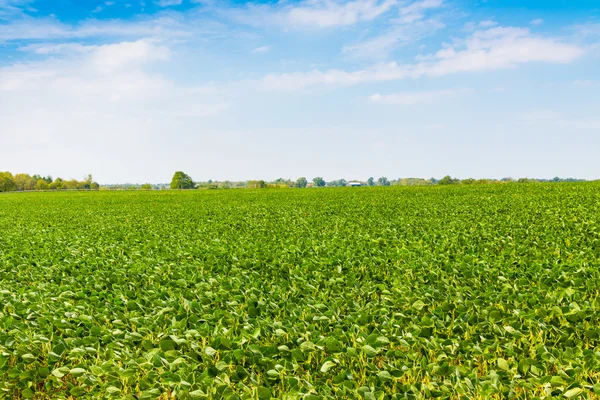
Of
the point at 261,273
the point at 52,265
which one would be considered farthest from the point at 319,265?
the point at 52,265

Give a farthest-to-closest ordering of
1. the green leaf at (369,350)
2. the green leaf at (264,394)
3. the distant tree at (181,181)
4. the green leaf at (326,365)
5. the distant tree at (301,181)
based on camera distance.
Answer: the distant tree at (301,181), the distant tree at (181,181), the green leaf at (369,350), the green leaf at (326,365), the green leaf at (264,394)

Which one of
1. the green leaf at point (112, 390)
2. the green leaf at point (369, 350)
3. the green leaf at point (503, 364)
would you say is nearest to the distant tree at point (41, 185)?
the green leaf at point (112, 390)

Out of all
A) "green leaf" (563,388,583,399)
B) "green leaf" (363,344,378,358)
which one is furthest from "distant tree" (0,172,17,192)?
"green leaf" (563,388,583,399)

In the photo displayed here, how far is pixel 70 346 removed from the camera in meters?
4.98

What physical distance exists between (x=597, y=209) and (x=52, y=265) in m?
19.1

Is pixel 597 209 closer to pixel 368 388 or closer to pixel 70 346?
pixel 368 388

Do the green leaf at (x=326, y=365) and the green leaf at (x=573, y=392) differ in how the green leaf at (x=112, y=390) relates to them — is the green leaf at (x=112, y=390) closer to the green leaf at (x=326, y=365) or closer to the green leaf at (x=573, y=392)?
the green leaf at (x=326, y=365)

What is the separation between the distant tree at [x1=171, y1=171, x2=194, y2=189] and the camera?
154 meters

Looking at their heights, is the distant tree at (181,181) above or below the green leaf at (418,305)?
above

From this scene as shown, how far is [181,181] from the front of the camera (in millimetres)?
154250

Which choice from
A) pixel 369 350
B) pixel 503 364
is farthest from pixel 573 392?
pixel 369 350

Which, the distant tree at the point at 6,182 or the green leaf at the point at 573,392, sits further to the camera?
the distant tree at the point at 6,182

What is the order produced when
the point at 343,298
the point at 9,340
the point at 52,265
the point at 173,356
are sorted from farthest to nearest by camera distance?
the point at 52,265 → the point at 343,298 → the point at 9,340 → the point at 173,356

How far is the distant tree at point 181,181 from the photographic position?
506 ft
